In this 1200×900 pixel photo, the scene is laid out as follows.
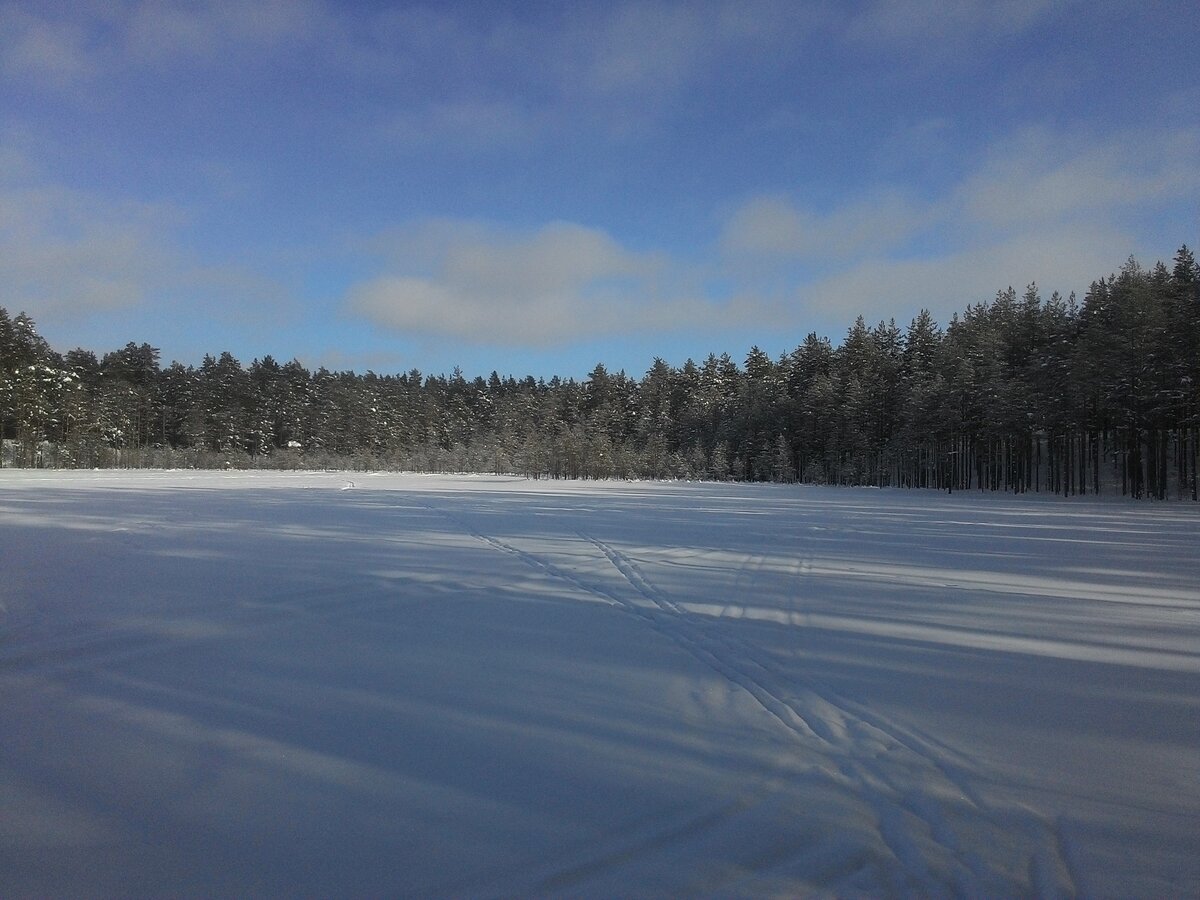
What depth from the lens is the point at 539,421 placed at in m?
89.9

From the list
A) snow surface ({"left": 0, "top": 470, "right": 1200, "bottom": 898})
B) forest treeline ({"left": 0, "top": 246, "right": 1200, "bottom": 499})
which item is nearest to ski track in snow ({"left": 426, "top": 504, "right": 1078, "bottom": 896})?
snow surface ({"left": 0, "top": 470, "right": 1200, "bottom": 898})

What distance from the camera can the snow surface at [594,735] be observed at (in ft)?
8.40

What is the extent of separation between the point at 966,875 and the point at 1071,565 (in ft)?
32.4

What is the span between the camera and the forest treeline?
119 feet

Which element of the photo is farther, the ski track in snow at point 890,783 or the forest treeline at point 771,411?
the forest treeline at point 771,411

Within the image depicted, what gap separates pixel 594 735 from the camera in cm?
372

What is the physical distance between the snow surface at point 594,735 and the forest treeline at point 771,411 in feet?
118

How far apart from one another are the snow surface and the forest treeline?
118 feet

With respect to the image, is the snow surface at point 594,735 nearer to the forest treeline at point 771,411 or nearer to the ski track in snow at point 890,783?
the ski track in snow at point 890,783

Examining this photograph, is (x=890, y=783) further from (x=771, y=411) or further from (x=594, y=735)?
(x=771, y=411)

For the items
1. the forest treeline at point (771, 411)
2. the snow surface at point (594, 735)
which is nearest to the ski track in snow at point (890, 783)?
the snow surface at point (594, 735)

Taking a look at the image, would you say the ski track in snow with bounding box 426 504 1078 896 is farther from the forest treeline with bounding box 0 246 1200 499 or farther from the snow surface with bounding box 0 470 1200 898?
the forest treeline with bounding box 0 246 1200 499

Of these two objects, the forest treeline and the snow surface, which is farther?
the forest treeline

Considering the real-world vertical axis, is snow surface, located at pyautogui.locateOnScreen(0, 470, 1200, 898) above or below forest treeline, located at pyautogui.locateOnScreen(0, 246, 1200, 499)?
below
